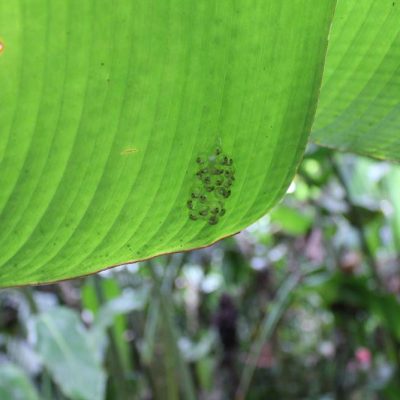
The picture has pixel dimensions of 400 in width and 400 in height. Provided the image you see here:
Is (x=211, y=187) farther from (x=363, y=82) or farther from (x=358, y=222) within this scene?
(x=358, y=222)

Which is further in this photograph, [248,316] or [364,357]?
[248,316]

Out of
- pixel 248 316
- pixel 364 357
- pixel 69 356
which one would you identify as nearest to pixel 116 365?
pixel 69 356

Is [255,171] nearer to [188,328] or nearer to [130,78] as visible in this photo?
[130,78]

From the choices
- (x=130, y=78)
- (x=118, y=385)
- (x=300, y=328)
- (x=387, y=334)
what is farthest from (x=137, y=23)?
(x=300, y=328)

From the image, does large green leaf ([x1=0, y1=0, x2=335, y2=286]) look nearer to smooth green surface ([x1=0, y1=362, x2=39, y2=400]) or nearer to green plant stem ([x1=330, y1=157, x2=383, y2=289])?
smooth green surface ([x1=0, y1=362, x2=39, y2=400])

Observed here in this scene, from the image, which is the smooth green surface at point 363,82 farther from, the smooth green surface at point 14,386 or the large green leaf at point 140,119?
the smooth green surface at point 14,386
